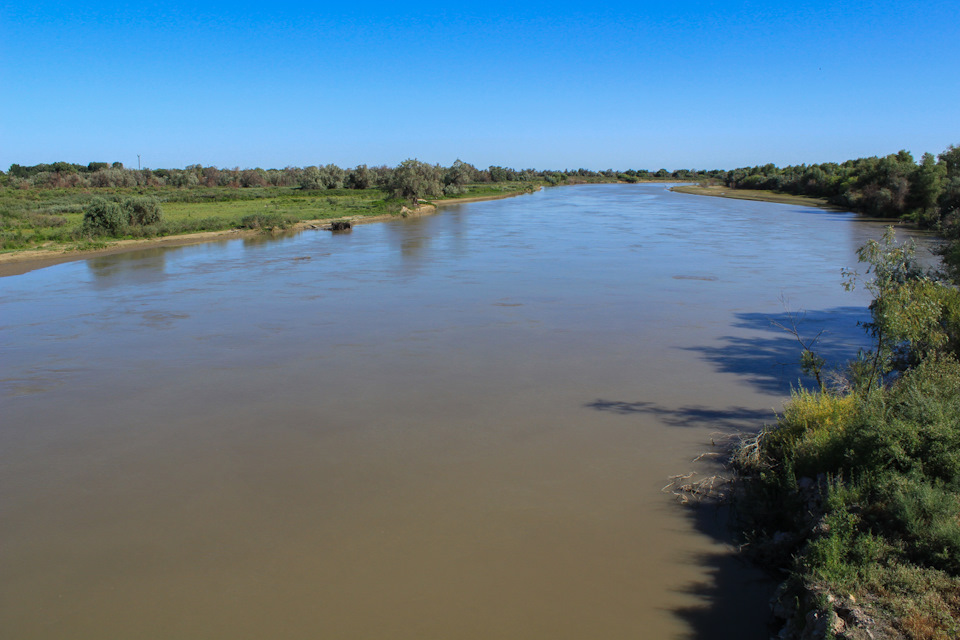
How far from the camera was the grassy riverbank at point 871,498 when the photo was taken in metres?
3.58

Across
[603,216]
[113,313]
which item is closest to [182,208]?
[603,216]

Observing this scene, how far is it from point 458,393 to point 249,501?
11.0 feet

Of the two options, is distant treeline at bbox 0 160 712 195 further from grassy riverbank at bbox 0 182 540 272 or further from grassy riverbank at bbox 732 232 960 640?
grassy riverbank at bbox 732 232 960 640

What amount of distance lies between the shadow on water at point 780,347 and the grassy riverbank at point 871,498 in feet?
7.07

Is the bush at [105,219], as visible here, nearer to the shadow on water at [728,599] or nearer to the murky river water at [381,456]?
the murky river water at [381,456]

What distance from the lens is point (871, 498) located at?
4.51 m

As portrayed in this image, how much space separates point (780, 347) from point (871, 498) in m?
6.60

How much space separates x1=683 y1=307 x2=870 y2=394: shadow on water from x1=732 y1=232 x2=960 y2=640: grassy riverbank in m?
2.16

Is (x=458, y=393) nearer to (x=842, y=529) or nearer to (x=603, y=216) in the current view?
(x=842, y=529)

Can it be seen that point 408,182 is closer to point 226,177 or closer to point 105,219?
point 105,219

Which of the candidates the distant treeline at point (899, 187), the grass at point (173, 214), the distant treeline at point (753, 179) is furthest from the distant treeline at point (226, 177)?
the distant treeline at point (899, 187)

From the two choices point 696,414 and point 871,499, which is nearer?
point 871,499

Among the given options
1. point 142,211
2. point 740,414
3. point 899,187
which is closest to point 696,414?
point 740,414

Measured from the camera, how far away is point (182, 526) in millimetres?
5602
